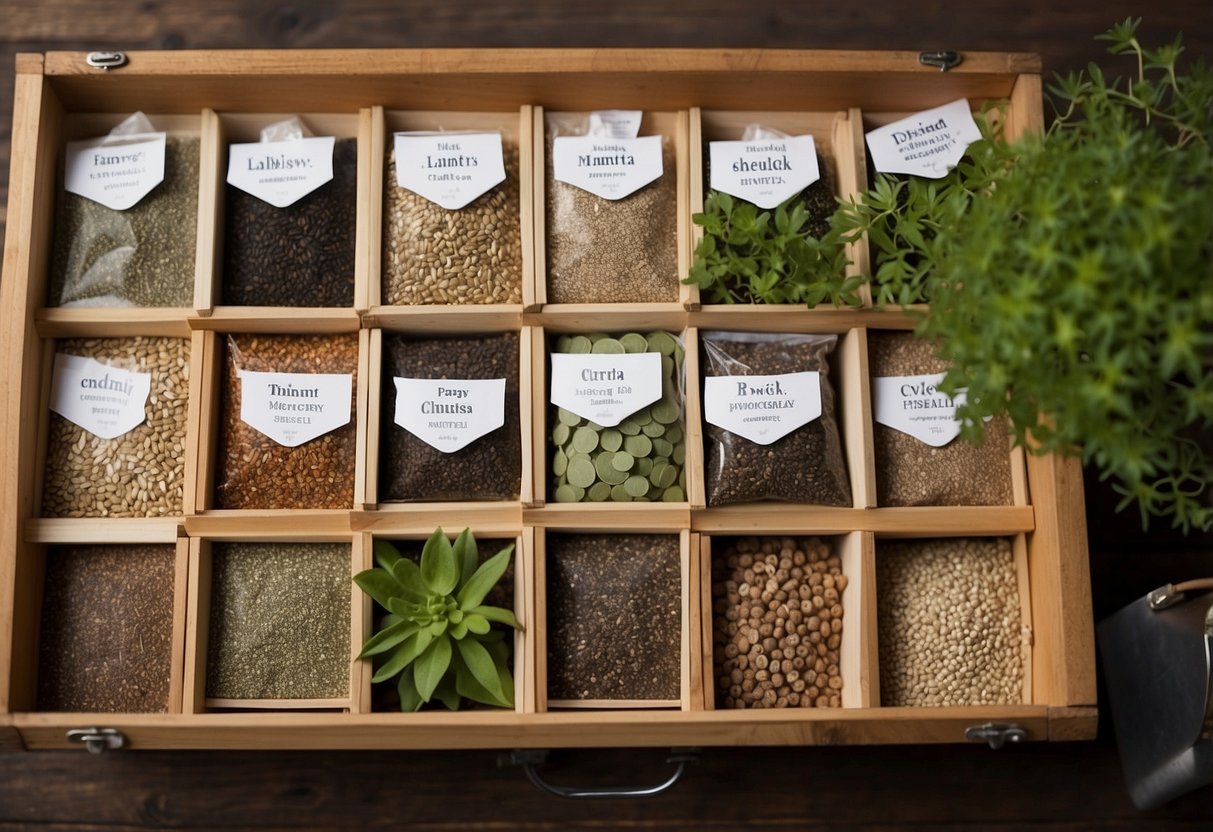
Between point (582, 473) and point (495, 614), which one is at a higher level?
point (582, 473)

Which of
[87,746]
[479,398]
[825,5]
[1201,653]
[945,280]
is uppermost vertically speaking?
[825,5]

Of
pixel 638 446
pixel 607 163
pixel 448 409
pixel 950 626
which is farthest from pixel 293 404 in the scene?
pixel 950 626

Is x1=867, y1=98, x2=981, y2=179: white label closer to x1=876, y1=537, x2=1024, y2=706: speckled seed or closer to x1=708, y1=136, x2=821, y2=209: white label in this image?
x1=708, y1=136, x2=821, y2=209: white label

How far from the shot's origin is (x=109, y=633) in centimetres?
181

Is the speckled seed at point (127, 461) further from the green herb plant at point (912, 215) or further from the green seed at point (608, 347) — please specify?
the green herb plant at point (912, 215)

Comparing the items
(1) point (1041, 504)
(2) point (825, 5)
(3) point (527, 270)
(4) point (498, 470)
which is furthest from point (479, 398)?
(2) point (825, 5)

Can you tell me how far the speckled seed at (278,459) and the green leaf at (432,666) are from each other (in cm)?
33

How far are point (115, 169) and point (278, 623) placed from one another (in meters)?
0.95

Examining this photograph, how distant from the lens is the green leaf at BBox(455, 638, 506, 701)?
5.56 feet

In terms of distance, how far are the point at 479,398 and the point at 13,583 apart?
2.93ft

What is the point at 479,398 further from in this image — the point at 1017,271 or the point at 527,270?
the point at 1017,271

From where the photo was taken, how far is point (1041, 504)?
1.80 m

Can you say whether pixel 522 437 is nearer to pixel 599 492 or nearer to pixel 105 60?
pixel 599 492

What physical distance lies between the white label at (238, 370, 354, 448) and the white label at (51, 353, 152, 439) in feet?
0.69
